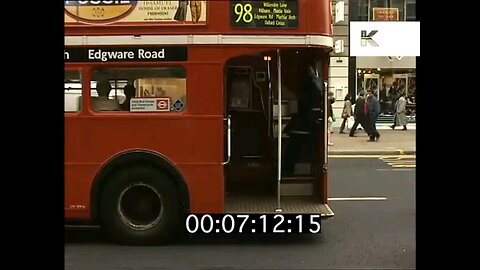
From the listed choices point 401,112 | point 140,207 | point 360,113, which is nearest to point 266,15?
point 140,207

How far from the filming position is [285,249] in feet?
22.2

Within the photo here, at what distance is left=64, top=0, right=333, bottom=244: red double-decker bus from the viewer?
21.0 feet

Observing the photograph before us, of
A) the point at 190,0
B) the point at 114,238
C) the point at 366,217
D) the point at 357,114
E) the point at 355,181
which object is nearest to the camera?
the point at 190,0

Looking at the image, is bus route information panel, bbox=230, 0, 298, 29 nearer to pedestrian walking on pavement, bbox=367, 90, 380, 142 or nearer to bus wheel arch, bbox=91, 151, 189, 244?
bus wheel arch, bbox=91, 151, 189, 244

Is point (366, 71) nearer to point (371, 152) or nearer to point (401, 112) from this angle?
point (401, 112)

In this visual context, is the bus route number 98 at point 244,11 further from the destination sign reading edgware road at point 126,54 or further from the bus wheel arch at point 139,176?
the bus wheel arch at point 139,176

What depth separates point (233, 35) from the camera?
6465mm

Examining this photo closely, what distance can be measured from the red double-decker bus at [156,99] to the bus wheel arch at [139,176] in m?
0.01

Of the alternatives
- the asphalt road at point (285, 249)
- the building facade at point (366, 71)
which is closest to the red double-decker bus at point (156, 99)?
the asphalt road at point (285, 249)

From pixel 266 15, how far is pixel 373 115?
13.3 meters

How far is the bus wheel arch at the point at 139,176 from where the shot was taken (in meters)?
6.59
